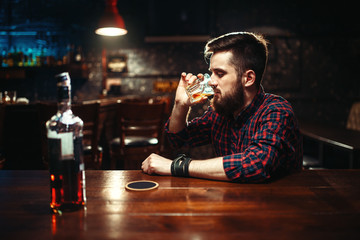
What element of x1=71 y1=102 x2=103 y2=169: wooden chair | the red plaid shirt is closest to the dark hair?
the red plaid shirt

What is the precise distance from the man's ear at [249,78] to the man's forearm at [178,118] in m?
0.33

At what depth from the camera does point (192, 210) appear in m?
0.84

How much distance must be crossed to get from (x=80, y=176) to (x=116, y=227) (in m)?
0.18

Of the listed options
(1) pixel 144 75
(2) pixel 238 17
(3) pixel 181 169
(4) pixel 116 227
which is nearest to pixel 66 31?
(1) pixel 144 75

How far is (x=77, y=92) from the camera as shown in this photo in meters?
5.82

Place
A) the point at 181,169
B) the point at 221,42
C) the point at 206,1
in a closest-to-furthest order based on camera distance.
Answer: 1. the point at 181,169
2. the point at 221,42
3. the point at 206,1

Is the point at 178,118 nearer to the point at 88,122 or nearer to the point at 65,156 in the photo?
the point at 65,156

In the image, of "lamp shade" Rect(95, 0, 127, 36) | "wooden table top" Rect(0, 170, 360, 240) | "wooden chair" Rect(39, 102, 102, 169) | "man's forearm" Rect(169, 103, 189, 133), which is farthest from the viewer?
"lamp shade" Rect(95, 0, 127, 36)

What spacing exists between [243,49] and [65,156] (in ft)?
3.54

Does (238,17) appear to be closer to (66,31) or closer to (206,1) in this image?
(206,1)

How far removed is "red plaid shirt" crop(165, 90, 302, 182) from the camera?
3.73 ft

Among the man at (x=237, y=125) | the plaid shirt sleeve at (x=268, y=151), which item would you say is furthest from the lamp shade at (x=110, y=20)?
the plaid shirt sleeve at (x=268, y=151)

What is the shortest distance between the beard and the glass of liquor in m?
0.07

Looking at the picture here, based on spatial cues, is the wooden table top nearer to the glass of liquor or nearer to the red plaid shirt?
the red plaid shirt
